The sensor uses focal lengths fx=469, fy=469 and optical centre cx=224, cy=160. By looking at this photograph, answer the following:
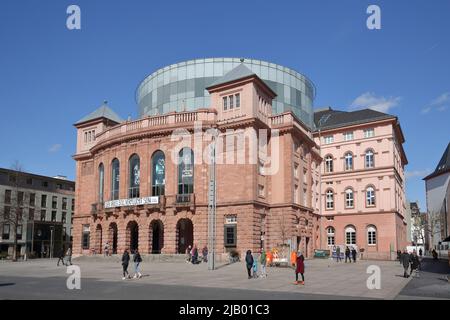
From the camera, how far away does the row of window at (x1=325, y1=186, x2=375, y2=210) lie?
6588 centimetres

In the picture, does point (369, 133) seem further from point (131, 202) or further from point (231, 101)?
point (131, 202)

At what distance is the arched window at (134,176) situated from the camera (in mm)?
53841

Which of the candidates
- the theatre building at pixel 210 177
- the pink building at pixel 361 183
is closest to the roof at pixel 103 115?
the theatre building at pixel 210 177

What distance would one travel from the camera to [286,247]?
137 ft

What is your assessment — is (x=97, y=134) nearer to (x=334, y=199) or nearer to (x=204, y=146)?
(x=204, y=146)

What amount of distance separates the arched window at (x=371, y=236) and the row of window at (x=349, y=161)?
868 cm

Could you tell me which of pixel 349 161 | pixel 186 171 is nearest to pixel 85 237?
pixel 186 171

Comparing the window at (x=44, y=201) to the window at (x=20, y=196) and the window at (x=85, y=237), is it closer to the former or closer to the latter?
the window at (x=20, y=196)

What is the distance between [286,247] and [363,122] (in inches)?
1259

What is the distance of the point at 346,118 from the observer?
70938mm

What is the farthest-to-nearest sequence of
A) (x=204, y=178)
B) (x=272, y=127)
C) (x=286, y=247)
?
(x=272, y=127) → (x=204, y=178) → (x=286, y=247)

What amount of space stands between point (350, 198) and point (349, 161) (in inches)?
212

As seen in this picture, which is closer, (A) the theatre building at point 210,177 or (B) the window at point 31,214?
(A) the theatre building at point 210,177
